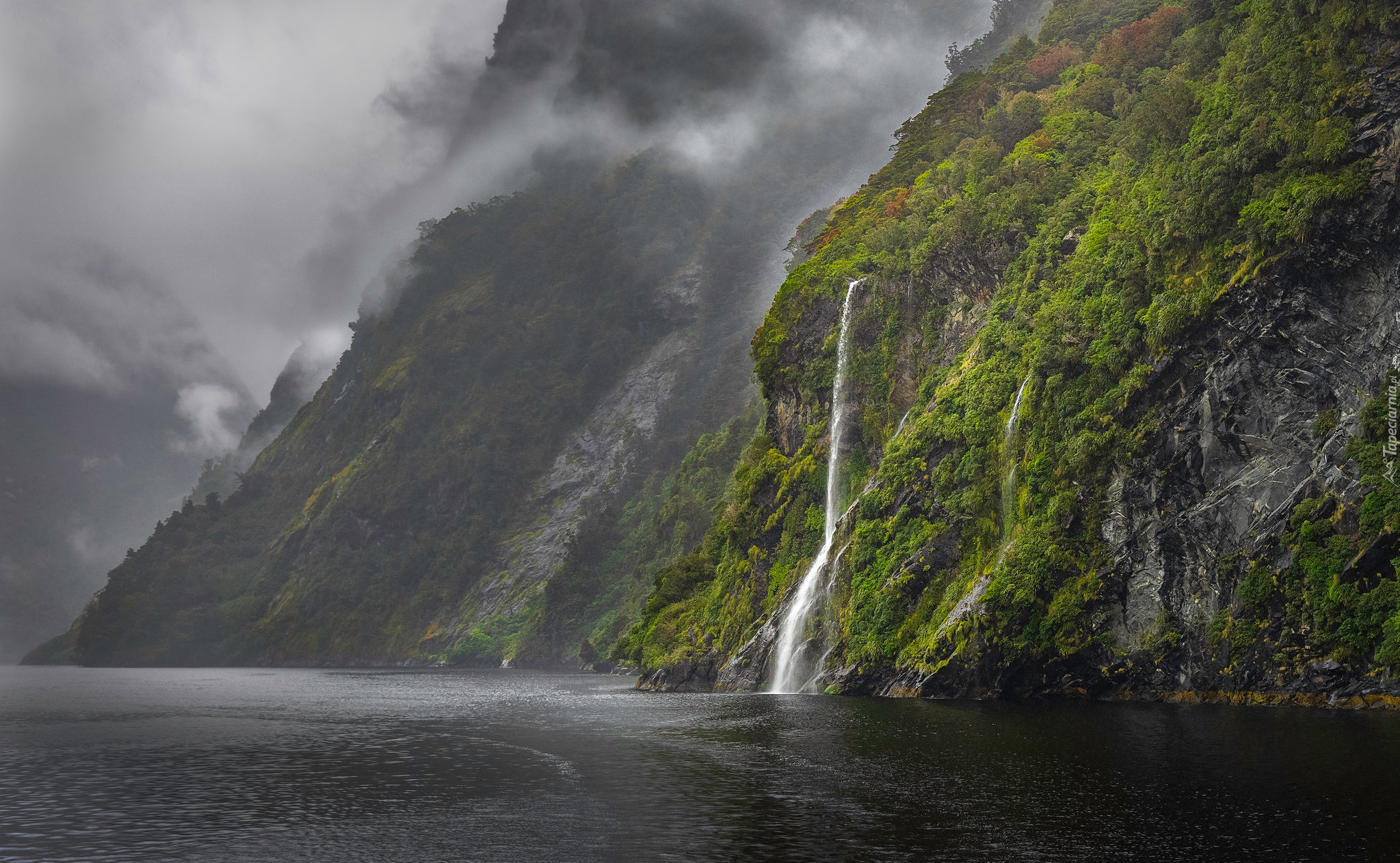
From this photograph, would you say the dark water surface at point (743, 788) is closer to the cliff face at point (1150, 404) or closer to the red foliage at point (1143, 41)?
the cliff face at point (1150, 404)

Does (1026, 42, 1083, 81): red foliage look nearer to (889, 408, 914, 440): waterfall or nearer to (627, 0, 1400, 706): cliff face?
(627, 0, 1400, 706): cliff face

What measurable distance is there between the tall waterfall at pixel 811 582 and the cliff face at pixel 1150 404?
4.48ft

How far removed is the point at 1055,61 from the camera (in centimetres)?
8938

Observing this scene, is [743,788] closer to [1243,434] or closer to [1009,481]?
[1243,434]

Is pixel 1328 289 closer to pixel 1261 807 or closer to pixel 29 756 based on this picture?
pixel 1261 807

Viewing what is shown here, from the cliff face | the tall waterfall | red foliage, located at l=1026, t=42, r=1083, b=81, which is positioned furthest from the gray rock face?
red foliage, located at l=1026, t=42, r=1083, b=81

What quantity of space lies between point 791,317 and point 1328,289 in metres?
51.7

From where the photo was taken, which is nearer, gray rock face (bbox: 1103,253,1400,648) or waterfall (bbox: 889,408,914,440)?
gray rock face (bbox: 1103,253,1400,648)

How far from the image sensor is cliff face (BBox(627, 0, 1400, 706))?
43.0m

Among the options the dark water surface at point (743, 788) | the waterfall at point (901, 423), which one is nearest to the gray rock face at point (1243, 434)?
the dark water surface at point (743, 788)

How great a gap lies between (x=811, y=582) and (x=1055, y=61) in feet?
181

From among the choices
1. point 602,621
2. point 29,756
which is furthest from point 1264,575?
point 602,621

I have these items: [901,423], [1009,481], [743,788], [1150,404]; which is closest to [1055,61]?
[901,423]

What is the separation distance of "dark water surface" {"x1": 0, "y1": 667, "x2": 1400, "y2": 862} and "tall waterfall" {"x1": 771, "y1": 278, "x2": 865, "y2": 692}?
18.7 metres
